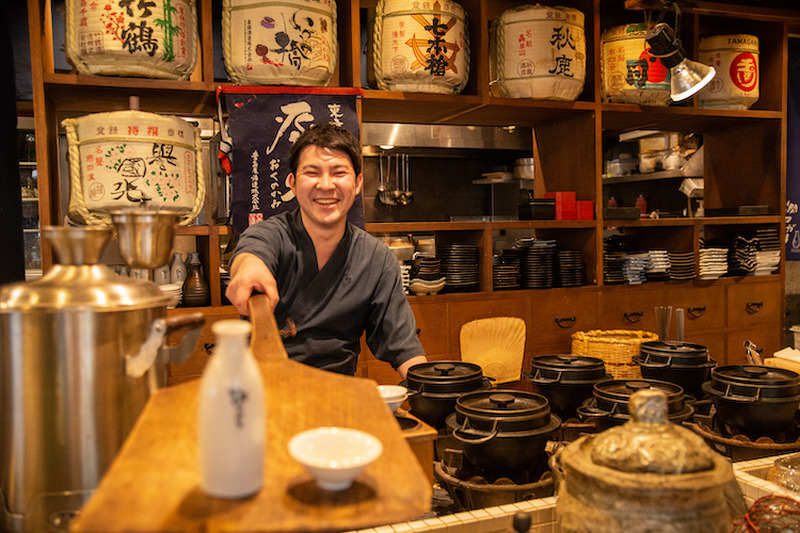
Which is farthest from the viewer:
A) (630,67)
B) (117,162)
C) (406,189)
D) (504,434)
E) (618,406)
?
(406,189)

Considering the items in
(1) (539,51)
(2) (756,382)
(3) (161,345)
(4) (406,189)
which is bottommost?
(2) (756,382)

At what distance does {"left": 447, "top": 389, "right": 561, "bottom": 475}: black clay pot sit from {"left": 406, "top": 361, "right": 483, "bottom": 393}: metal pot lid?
0.20 meters

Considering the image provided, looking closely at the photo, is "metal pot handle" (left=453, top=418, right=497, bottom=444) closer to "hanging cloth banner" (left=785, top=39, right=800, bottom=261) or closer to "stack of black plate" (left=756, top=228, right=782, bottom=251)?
"stack of black plate" (left=756, top=228, right=782, bottom=251)

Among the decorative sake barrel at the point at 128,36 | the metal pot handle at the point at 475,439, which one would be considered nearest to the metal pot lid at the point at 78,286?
the metal pot handle at the point at 475,439

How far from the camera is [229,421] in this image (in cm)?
72

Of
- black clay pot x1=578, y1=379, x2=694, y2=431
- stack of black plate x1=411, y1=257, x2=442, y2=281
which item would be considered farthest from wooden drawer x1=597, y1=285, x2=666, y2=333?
black clay pot x1=578, y1=379, x2=694, y2=431

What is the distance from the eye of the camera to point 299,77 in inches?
123

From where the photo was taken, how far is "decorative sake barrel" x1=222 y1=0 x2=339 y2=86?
2.99 meters

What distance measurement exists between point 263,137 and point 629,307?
2.46 m

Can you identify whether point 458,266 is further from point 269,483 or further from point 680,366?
point 269,483

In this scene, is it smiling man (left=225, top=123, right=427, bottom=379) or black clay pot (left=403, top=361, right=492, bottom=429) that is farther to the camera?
smiling man (left=225, top=123, right=427, bottom=379)

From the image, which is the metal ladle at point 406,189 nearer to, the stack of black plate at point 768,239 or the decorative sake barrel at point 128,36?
the stack of black plate at point 768,239

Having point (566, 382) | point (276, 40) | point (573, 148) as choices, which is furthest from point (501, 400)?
point (573, 148)

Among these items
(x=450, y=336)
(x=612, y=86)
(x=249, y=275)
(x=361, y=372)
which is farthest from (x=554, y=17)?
(x=249, y=275)
